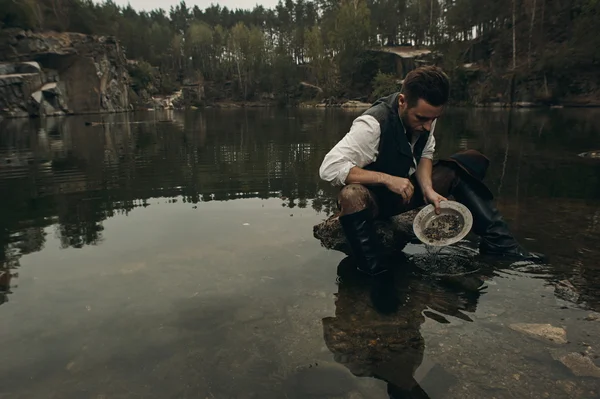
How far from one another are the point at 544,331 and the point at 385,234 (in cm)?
217

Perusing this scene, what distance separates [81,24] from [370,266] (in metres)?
84.0

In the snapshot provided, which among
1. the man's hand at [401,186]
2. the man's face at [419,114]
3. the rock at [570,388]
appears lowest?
the rock at [570,388]

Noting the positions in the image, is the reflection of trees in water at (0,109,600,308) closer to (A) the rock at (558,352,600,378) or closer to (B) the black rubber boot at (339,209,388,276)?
(B) the black rubber boot at (339,209,388,276)

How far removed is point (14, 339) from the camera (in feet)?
Answer: 9.66

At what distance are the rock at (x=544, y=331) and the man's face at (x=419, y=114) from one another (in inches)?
76.2

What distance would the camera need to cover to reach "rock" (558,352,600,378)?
2416 mm

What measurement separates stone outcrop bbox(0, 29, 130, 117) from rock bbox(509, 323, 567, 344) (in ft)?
197

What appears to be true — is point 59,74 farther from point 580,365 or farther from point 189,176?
point 580,365

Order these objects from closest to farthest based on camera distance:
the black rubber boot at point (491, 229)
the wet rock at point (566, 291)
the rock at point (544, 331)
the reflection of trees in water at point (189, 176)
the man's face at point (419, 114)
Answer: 1. the rock at point (544, 331)
2. the wet rock at point (566, 291)
3. the man's face at point (419, 114)
4. the black rubber boot at point (491, 229)
5. the reflection of trees in water at point (189, 176)

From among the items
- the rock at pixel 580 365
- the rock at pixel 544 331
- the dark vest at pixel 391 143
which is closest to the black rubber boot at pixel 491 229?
the dark vest at pixel 391 143

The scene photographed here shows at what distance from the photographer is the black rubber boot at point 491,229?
430 cm

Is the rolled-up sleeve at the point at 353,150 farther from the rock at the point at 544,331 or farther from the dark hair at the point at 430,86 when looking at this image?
the rock at the point at 544,331

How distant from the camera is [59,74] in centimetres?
6088

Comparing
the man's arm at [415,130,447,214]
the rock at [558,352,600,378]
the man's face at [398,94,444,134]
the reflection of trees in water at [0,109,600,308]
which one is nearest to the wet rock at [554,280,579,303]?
the rock at [558,352,600,378]
